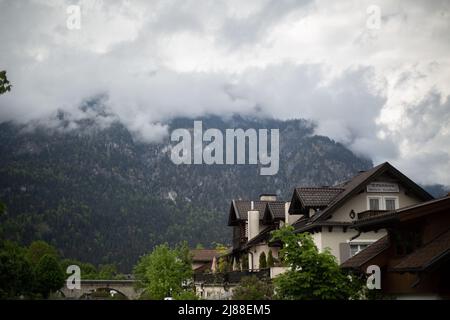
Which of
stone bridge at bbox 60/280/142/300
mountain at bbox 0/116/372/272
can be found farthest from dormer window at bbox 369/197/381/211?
mountain at bbox 0/116/372/272

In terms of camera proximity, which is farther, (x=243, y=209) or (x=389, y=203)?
(x=243, y=209)

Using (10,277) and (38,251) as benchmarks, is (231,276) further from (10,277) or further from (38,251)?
(38,251)

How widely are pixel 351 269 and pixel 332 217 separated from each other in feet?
22.4

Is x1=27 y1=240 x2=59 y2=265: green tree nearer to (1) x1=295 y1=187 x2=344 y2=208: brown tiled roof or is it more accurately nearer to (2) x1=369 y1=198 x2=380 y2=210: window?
(1) x1=295 y1=187 x2=344 y2=208: brown tiled roof

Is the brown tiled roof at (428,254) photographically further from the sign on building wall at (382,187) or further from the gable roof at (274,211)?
the gable roof at (274,211)

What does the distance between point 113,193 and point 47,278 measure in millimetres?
72357

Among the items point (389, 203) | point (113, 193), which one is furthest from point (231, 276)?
point (113, 193)

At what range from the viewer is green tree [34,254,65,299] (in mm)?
51912

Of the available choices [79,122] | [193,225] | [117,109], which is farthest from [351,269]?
[79,122]

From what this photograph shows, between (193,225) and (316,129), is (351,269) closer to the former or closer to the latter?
(316,129)

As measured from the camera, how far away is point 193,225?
122 metres

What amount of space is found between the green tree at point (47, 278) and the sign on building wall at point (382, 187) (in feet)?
99.6

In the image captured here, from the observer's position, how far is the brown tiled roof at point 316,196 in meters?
30.3

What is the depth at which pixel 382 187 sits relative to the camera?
2956 centimetres
